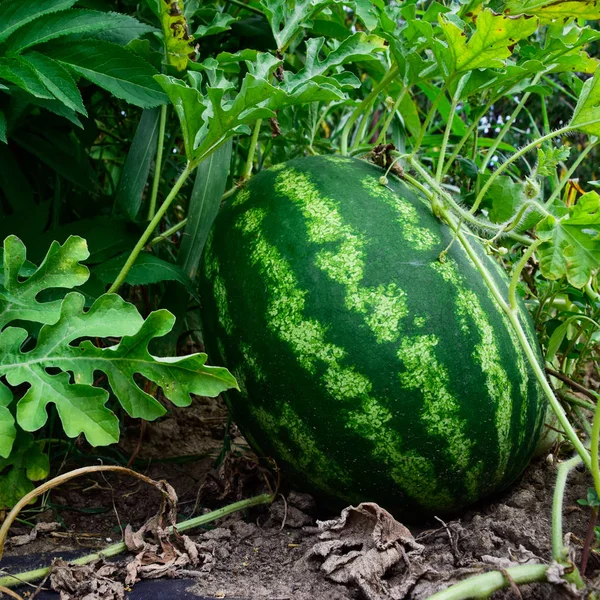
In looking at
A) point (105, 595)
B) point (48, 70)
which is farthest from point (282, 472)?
point (48, 70)

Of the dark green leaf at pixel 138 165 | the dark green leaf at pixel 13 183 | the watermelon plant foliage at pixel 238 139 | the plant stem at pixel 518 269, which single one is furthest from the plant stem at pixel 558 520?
the dark green leaf at pixel 13 183

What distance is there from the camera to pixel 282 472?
1.58 meters

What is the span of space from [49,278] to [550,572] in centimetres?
103

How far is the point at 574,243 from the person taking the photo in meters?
1.22

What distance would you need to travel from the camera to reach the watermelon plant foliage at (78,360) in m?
1.29

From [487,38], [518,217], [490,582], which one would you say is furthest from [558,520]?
[487,38]

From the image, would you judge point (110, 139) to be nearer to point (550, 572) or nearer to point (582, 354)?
point (582, 354)

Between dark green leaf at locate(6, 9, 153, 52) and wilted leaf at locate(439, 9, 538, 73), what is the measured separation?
0.72 metres

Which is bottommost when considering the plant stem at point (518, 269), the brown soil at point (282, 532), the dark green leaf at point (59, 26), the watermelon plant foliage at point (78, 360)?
the brown soil at point (282, 532)

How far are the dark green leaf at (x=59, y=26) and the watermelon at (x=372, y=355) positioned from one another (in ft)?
1.75

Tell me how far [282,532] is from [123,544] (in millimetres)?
324

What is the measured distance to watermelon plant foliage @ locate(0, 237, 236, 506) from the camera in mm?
1285

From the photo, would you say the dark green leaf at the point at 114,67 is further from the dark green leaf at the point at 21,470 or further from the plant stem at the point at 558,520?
the plant stem at the point at 558,520

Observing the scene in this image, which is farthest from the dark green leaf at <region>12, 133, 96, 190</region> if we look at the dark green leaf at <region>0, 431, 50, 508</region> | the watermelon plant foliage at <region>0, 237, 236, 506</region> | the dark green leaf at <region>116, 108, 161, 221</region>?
the dark green leaf at <region>0, 431, 50, 508</region>
